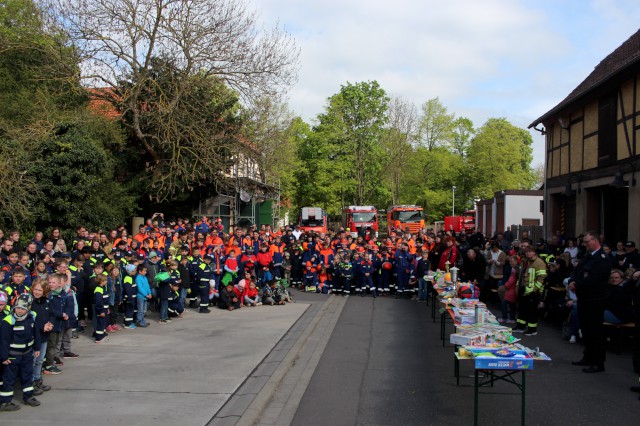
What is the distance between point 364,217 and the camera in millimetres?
42875

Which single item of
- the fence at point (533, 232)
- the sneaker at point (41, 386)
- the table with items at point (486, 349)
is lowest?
the sneaker at point (41, 386)

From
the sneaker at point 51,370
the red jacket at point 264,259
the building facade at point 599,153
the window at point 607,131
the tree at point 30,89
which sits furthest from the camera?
the window at point 607,131

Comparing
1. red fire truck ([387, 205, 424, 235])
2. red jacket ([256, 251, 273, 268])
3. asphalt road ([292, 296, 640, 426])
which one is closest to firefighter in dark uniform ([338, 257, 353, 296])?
red jacket ([256, 251, 273, 268])

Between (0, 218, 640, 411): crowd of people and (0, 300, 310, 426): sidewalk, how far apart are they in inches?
14.9

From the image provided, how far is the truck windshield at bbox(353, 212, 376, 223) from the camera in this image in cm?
4278

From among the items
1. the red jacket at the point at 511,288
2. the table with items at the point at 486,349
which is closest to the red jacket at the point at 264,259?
the red jacket at the point at 511,288

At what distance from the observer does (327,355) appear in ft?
34.2

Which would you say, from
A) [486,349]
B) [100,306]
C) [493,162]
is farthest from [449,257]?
[493,162]

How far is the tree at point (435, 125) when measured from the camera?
214ft

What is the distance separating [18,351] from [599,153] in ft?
Result: 64.7

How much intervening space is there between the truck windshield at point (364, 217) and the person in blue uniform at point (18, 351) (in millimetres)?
35959

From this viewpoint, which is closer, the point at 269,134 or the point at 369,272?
the point at 369,272

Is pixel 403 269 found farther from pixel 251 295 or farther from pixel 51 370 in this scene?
pixel 51 370

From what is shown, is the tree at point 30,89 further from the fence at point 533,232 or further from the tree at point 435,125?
the tree at point 435,125
